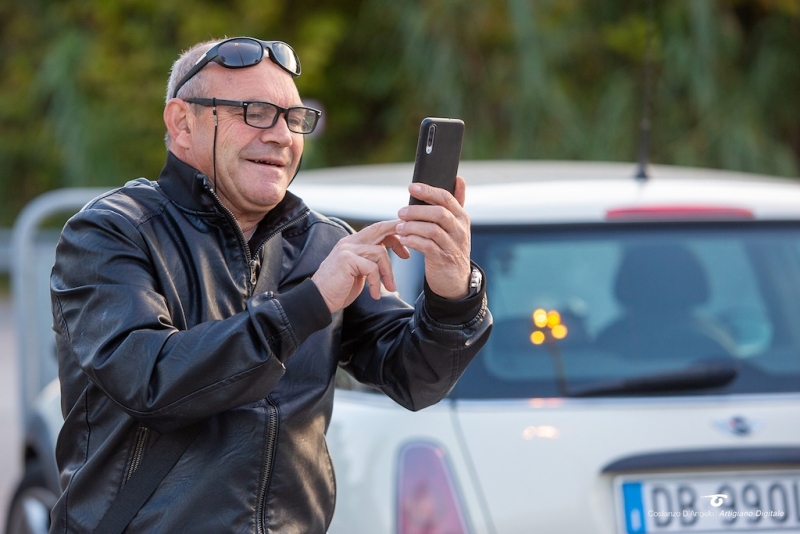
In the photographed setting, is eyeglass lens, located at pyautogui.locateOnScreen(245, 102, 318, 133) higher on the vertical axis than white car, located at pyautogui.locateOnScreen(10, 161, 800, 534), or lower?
higher

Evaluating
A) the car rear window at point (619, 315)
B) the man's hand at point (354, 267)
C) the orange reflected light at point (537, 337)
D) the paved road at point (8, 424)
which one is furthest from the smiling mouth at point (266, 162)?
the paved road at point (8, 424)

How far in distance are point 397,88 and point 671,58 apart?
3.83 m

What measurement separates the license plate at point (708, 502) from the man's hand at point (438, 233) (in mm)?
1014

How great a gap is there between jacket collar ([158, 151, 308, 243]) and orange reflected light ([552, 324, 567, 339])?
1044 millimetres

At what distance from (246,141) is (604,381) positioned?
1238 mm

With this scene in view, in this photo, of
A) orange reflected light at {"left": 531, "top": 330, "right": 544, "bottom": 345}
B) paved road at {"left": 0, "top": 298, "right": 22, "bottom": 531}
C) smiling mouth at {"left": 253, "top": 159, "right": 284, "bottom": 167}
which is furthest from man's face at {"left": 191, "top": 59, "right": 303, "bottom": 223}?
paved road at {"left": 0, "top": 298, "right": 22, "bottom": 531}

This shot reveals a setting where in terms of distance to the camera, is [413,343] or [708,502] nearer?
[413,343]

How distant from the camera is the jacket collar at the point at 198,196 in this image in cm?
205

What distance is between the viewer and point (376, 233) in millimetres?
1939

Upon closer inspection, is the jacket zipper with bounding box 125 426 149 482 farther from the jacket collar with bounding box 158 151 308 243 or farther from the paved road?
the paved road

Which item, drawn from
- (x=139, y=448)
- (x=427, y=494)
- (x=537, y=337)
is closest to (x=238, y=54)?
(x=139, y=448)

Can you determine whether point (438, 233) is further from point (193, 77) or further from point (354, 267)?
point (193, 77)

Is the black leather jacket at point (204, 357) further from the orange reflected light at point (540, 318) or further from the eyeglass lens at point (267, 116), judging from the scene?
the orange reflected light at point (540, 318)

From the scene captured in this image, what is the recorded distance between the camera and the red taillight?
117 inches
